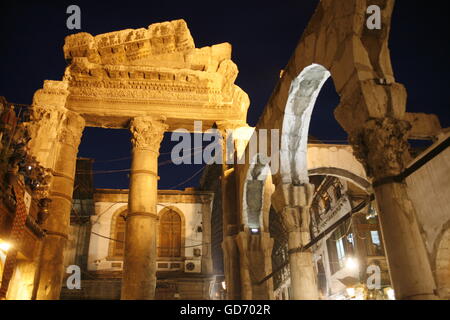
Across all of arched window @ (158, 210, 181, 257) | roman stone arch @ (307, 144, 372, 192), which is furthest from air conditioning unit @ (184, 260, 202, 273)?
roman stone arch @ (307, 144, 372, 192)

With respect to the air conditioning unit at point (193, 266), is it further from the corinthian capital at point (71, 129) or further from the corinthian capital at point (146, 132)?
the corinthian capital at point (71, 129)

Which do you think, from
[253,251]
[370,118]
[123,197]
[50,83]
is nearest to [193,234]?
[123,197]

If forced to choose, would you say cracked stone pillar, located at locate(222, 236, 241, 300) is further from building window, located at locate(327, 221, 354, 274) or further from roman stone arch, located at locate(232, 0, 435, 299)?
building window, located at locate(327, 221, 354, 274)

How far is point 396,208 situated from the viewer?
368 centimetres

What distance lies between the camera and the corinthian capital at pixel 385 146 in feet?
12.7

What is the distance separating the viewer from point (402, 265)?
349 centimetres

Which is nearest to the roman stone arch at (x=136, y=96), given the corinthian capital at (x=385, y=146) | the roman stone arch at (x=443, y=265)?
the roman stone arch at (x=443, y=265)

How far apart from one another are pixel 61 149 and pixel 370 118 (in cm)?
863

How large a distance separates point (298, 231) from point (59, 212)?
6.17 meters

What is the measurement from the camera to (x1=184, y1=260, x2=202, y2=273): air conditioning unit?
1775 cm

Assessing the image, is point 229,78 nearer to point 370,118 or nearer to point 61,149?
point 61,149

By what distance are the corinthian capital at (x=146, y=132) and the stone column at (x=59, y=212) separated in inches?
66.4

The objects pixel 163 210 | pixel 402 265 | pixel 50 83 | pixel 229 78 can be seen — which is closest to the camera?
pixel 402 265
